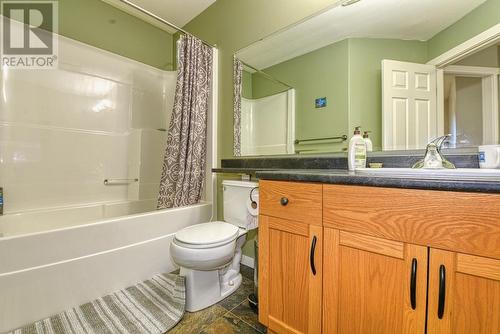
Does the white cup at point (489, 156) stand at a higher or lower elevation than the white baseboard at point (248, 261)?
higher

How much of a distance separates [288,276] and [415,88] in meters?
1.16

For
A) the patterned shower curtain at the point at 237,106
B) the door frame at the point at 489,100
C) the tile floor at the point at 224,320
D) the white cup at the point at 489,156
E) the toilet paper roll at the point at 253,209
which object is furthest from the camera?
the patterned shower curtain at the point at 237,106

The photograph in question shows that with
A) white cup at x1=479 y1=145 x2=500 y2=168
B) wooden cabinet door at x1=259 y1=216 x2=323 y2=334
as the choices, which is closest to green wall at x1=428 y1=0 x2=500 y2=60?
white cup at x1=479 y1=145 x2=500 y2=168

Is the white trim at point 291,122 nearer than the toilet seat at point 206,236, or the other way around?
the toilet seat at point 206,236

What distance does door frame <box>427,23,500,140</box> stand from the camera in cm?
97

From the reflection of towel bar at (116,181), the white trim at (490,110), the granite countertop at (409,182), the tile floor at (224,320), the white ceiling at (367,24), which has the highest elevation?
the white ceiling at (367,24)

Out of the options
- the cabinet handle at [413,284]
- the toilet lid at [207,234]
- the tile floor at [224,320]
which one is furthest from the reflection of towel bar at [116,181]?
the cabinet handle at [413,284]

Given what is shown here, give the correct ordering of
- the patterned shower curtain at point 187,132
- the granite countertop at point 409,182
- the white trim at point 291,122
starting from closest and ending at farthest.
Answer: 1. the granite countertop at point 409,182
2. the white trim at point 291,122
3. the patterned shower curtain at point 187,132

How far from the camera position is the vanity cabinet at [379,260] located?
0.60 metres

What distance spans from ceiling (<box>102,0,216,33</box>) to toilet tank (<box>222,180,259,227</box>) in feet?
6.43

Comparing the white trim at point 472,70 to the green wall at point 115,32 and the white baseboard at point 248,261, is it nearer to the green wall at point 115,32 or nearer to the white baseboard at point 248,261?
the white baseboard at point 248,261

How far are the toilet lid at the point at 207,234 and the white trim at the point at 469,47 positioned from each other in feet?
4.79

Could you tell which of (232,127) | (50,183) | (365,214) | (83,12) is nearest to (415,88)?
(365,214)

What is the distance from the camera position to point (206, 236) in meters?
1.35
